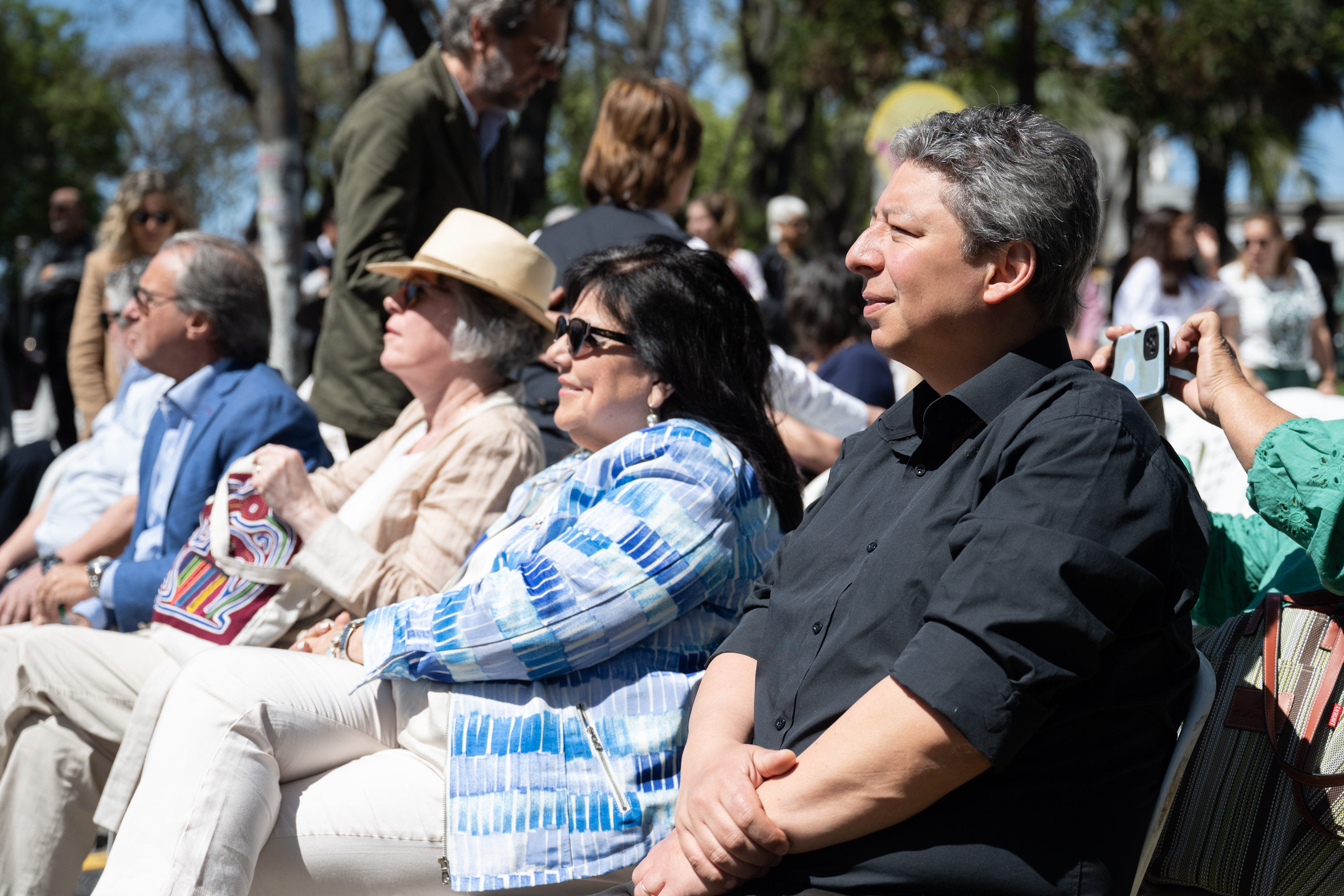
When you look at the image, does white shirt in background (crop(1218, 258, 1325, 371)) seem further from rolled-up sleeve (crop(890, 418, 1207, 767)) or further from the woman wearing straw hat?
rolled-up sleeve (crop(890, 418, 1207, 767))

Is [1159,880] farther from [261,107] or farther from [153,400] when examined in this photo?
[261,107]

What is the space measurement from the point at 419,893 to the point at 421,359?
147cm

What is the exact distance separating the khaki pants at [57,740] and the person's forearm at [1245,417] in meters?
2.36

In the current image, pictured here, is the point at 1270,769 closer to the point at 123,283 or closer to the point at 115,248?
the point at 123,283

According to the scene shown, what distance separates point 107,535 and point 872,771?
3.21 meters

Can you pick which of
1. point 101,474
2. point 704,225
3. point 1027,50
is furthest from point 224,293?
point 1027,50

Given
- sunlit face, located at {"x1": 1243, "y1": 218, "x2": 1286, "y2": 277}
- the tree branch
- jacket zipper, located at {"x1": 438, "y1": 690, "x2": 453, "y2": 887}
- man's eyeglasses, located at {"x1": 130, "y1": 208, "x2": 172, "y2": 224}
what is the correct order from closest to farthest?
jacket zipper, located at {"x1": 438, "y1": 690, "x2": 453, "y2": 887} → man's eyeglasses, located at {"x1": 130, "y1": 208, "x2": 172, "y2": 224} → sunlit face, located at {"x1": 1243, "y1": 218, "x2": 1286, "y2": 277} → the tree branch

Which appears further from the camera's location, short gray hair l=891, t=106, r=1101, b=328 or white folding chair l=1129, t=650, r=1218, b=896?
short gray hair l=891, t=106, r=1101, b=328

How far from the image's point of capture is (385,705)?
2.60m

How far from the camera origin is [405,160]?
13.3 feet

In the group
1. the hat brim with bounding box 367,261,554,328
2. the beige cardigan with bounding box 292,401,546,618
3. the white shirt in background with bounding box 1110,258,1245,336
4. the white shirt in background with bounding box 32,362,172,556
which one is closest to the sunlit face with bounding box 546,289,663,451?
the beige cardigan with bounding box 292,401,546,618

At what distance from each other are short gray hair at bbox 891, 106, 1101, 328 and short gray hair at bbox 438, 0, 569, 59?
2554 mm

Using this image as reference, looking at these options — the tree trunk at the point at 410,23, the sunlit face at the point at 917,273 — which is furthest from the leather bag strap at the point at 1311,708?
the tree trunk at the point at 410,23

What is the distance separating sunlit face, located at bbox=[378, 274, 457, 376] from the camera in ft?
10.9
